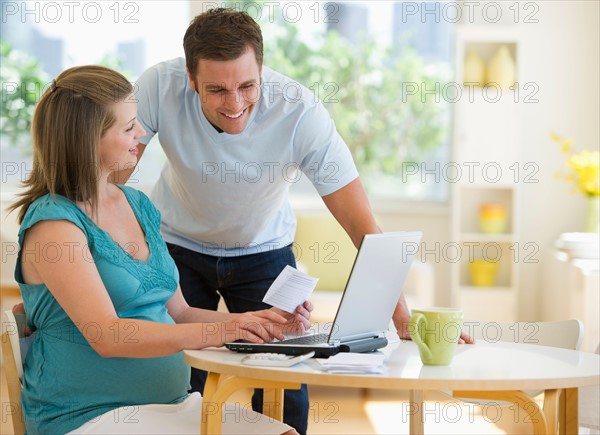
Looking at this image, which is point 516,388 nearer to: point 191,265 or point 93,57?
point 191,265

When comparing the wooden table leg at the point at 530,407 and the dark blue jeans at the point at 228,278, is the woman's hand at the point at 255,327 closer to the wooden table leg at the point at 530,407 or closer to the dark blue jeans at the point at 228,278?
the wooden table leg at the point at 530,407

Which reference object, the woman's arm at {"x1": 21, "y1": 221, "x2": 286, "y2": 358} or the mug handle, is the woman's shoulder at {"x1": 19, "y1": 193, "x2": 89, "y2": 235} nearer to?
the woman's arm at {"x1": 21, "y1": 221, "x2": 286, "y2": 358}

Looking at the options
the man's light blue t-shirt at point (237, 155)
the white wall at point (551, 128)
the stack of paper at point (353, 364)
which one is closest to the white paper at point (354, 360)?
the stack of paper at point (353, 364)

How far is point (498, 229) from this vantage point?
5.19m

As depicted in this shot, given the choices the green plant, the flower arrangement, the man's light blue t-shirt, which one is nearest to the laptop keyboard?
the man's light blue t-shirt

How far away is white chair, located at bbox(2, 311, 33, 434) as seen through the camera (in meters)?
1.74

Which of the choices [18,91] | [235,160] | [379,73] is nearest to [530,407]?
[235,160]

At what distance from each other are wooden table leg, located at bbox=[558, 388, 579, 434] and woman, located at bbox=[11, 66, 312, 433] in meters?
0.55

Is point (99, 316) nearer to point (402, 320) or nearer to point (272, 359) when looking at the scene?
point (272, 359)

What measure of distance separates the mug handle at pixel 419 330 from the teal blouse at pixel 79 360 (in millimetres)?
542

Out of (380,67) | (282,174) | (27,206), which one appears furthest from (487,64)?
(27,206)

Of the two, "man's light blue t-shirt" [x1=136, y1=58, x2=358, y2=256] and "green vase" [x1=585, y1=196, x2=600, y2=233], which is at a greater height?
"man's light blue t-shirt" [x1=136, y1=58, x2=358, y2=256]

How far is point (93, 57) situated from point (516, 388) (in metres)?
4.54

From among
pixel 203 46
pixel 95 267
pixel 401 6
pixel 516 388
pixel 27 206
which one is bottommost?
pixel 516 388
